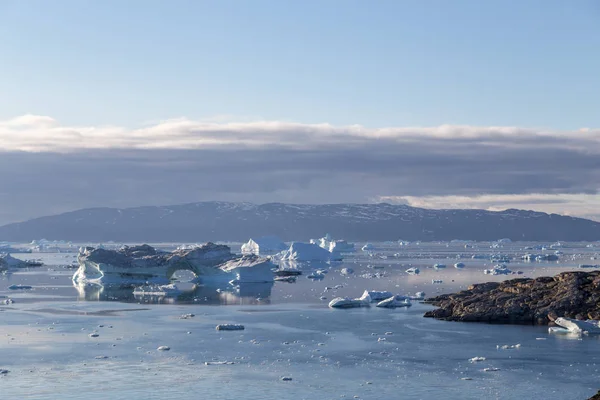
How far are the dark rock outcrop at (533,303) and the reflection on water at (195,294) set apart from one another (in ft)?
39.6

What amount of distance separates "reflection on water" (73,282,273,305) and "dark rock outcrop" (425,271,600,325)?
1206 cm

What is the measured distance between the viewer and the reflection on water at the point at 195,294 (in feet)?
143

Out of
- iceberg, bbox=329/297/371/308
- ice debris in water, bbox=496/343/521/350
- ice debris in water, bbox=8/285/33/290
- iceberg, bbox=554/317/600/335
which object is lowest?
ice debris in water, bbox=8/285/33/290

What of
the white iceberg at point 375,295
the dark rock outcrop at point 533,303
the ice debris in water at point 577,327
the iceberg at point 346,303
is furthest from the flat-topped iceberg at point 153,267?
the ice debris in water at point 577,327

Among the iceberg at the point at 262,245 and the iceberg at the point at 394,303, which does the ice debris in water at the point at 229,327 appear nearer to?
the iceberg at the point at 394,303

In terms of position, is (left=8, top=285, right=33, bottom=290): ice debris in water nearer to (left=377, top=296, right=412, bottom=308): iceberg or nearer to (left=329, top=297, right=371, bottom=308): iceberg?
(left=329, top=297, right=371, bottom=308): iceberg

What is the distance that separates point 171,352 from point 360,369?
619cm

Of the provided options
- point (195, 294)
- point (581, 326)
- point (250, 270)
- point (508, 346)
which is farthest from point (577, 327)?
point (250, 270)

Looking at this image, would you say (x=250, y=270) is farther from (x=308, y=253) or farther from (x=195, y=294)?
(x=308, y=253)

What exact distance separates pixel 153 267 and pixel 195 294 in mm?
10985

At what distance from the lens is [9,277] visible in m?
65.9

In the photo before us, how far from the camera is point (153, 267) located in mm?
58531

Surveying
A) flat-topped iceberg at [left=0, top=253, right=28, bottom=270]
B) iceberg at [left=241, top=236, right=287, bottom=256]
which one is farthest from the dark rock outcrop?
iceberg at [left=241, top=236, right=287, bottom=256]

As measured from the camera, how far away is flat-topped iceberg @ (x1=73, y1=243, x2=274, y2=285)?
58156 mm
